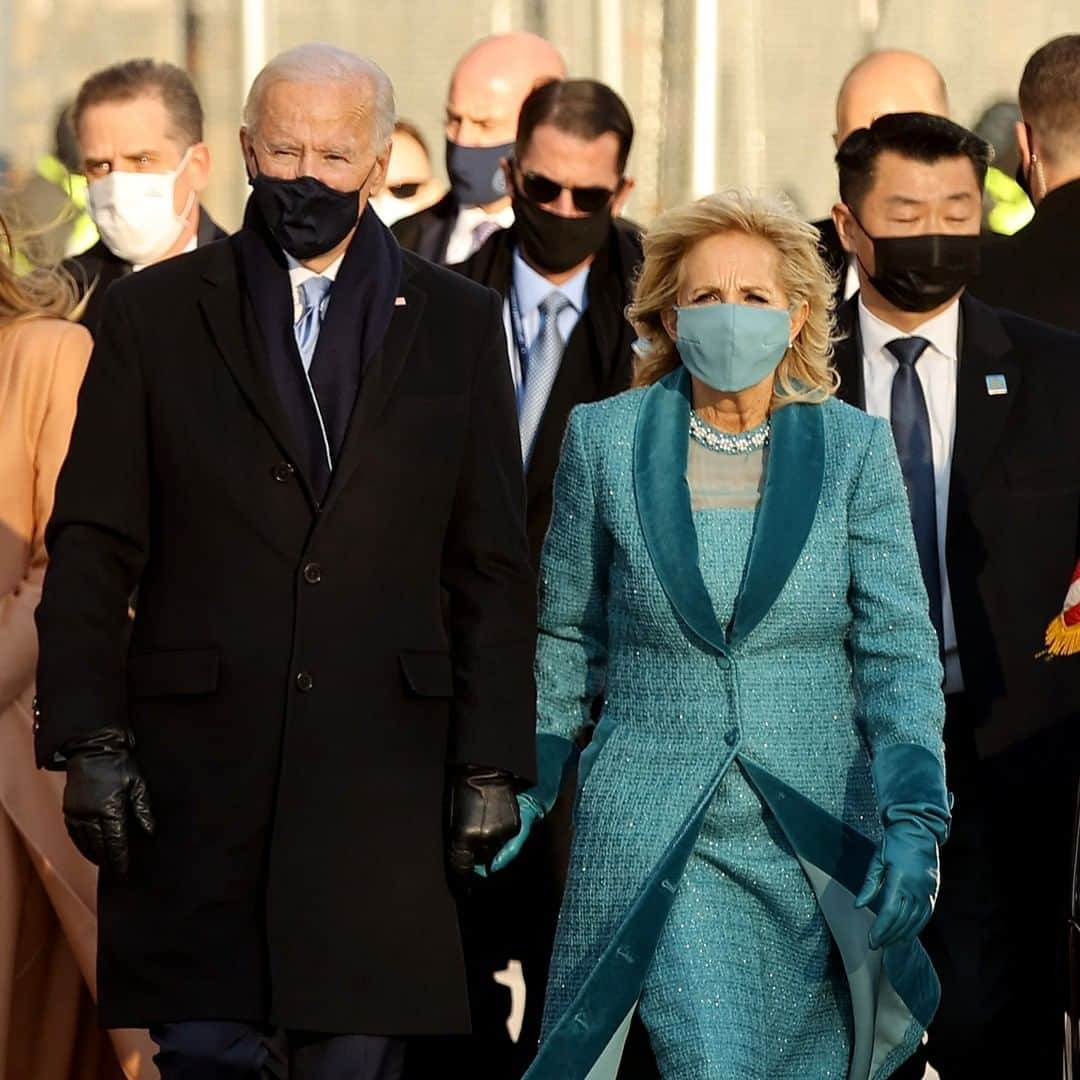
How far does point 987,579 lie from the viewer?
6.96 m

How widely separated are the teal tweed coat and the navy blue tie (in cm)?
117

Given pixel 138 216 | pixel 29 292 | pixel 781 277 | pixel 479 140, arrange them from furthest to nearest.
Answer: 1. pixel 479 140
2. pixel 138 216
3. pixel 29 292
4. pixel 781 277

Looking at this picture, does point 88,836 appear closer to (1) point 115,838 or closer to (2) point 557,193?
(1) point 115,838

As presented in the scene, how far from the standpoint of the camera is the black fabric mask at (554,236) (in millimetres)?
7863

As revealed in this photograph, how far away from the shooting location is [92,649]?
17.9 ft

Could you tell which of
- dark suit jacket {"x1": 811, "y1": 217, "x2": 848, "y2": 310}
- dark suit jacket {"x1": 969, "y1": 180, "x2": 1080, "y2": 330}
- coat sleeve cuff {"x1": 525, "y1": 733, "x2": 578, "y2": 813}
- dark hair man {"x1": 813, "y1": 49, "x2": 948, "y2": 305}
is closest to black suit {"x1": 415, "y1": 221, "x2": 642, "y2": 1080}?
dark suit jacket {"x1": 811, "y1": 217, "x2": 848, "y2": 310}

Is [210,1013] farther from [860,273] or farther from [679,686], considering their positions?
[860,273]

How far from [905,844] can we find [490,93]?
4.31m

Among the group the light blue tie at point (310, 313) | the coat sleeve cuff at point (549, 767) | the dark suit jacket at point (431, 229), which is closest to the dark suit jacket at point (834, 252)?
the dark suit jacket at point (431, 229)

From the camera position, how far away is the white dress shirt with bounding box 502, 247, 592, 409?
784 cm

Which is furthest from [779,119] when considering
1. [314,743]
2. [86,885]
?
[314,743]

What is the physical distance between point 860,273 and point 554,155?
973mm

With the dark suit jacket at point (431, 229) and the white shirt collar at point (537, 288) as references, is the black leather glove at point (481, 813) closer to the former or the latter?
the white shirt collar at point (537, 288)

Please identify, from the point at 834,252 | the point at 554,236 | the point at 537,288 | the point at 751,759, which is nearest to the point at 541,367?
the point at 537,288
